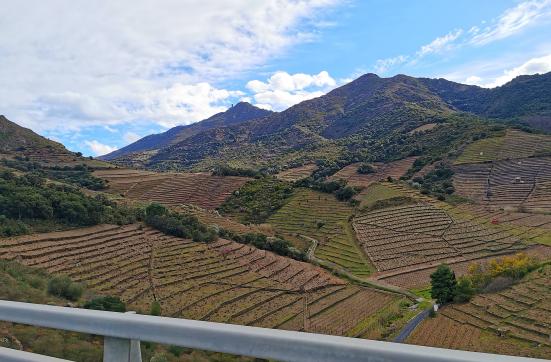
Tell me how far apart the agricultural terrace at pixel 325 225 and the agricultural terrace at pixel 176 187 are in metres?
12.5

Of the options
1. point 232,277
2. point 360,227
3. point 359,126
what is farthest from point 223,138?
point 232,277

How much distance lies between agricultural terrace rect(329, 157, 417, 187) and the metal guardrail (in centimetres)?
7662

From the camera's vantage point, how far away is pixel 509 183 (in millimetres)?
63969

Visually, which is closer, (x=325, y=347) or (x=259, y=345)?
(x=325, y=347)

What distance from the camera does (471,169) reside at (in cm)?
7025

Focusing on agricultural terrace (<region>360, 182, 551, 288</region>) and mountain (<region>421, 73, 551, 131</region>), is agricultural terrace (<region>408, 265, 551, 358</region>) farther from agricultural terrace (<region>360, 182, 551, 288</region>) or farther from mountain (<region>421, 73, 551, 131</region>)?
mountain (<region>421, 73, 551, 131</region>)

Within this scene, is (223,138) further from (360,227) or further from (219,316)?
(219,316)

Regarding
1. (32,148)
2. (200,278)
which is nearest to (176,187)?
(32,148)

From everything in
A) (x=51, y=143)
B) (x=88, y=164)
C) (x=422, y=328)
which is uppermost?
(x=51, y=143)

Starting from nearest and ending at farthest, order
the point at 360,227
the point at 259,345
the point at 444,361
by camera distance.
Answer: the point at 444,361 < the point at 259,345 < the point at 360,227

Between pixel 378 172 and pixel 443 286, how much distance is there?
53.9 metres

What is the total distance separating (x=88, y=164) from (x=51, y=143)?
16599mm

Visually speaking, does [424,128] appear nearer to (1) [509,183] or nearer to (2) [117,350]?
(1) [509,183]

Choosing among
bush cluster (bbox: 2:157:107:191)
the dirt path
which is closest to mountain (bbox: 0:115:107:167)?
bush cluster (bbox: 2:157:107:191)
